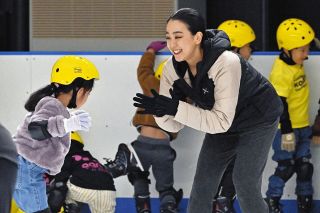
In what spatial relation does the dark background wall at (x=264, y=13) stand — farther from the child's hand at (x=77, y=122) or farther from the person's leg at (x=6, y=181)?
the person's leg at (x=6, y=181)

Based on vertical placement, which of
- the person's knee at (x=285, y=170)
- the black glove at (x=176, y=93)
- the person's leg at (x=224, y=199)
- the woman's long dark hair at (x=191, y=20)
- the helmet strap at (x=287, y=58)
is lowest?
the person's leg at (x=224, y=199)

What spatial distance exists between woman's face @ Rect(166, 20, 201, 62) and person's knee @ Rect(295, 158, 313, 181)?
2.04m

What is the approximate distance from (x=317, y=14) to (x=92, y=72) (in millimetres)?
3193

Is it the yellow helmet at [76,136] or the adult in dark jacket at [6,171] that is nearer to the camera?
the adult in dark jacket at [6,171]

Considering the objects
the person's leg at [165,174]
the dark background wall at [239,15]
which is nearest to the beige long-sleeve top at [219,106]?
the person's leg at [165,174]

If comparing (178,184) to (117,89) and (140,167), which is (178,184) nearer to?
(140,167)

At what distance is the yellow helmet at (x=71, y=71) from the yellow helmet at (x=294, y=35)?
A: 4.85 feet

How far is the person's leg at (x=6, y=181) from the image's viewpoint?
1.47 meters

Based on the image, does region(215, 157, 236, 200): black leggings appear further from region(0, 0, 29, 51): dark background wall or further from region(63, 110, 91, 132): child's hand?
region(0, 0, 29, 51): dark background wall

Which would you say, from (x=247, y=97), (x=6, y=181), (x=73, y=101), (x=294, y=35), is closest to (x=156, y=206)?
(x=294, y=35)

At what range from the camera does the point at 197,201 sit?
357 cm

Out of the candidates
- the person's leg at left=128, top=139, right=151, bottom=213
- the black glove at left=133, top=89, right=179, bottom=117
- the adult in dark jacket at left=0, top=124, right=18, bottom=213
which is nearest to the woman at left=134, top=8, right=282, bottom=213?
the black glove at left=133, top=89, right=179, bottom=117

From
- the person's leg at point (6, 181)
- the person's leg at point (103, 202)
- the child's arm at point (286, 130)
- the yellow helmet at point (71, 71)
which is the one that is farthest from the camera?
the child's arm at point (286, 130)

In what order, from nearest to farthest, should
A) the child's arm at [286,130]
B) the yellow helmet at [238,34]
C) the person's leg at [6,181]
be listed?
the person's leg at [6,181] < the child's arm at [286,130] < the yellow helmet at [238,34]
